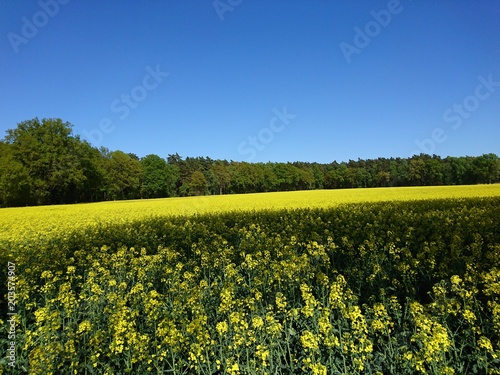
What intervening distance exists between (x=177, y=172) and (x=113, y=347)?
11194 centimetres

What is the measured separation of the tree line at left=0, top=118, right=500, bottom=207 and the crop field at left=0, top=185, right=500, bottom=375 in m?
59.0

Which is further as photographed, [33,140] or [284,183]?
[284,183]

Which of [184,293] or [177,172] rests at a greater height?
[177,172]

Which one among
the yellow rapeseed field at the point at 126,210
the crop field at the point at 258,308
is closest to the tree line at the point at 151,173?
the yellow rapeseed field at the point at 126,210

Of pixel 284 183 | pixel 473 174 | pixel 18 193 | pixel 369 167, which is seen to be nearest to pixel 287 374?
pixel 18 193

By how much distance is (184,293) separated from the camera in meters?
6.48

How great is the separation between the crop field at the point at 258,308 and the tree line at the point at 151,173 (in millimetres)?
58952

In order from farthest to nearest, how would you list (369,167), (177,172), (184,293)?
(369,167) < (177,172) < (184,293)

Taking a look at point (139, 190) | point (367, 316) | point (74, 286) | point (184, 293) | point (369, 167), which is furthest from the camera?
point (369, 167)

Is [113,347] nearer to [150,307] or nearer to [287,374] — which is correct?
[150,307]

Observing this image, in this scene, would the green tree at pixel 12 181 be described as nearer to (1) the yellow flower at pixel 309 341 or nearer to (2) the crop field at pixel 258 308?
(2) the crop field at pixel 258 308

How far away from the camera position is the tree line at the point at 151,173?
207 ft

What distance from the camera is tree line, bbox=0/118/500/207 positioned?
63156 mm

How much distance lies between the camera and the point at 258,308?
643 centimetres
